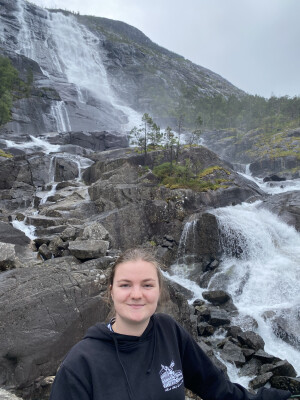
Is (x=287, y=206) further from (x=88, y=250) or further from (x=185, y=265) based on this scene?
(x=88, y=250)

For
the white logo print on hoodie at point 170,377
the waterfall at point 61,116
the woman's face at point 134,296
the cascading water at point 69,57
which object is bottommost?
the white logo print on hoodie at point 170,377

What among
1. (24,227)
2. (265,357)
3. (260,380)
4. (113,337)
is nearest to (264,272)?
(265,357)

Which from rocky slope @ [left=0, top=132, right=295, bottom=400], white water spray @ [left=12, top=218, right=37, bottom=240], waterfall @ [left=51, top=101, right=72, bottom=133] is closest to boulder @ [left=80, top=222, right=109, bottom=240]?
rocky slope @ [left=0, top=132, right=295, bottom=400]

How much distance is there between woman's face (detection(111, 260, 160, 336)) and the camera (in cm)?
248

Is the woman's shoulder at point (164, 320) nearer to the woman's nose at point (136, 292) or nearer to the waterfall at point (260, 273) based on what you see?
the woman's nose at point (136, 292)

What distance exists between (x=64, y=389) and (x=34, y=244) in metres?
14.2

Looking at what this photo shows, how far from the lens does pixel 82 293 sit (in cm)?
842

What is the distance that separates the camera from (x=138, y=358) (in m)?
2.39

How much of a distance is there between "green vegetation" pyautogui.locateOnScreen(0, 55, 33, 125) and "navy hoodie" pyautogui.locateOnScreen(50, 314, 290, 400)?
5724cm

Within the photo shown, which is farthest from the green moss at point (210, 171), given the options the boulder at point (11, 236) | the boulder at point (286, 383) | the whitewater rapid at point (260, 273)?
the boulder at point (286, 383)

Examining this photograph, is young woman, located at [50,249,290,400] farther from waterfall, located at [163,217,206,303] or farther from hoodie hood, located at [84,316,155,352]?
waterfall, located at [163,217,206,303]

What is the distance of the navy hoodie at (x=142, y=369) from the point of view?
2.15 m

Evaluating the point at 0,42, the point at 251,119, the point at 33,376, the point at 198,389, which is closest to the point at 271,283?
the point at 33,376

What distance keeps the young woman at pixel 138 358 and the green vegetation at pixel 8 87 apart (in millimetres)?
57053
